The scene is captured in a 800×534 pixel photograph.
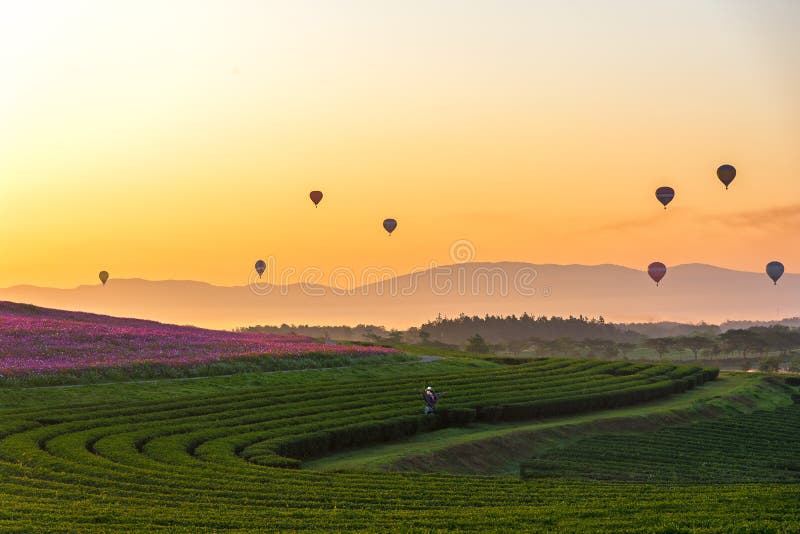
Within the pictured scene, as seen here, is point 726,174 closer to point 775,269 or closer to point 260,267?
point 775,269

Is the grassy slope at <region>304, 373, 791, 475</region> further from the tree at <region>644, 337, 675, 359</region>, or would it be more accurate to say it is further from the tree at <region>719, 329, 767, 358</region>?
the tree at <region>719, 329, 767, 358</region>

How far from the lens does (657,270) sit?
88.6m

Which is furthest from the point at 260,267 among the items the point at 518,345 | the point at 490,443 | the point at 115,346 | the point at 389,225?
the point at 518,345

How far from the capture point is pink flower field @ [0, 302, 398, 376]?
5612 centimetres

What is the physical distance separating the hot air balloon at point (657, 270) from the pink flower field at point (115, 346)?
28.2 metres

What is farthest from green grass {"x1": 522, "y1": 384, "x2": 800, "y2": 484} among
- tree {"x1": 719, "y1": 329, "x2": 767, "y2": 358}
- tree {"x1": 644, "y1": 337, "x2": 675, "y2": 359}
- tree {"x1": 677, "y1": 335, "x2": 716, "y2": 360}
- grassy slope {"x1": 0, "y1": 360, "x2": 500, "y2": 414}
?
tree {"x1": 719, "y1": 329, "x2": 767, "y2": 358}

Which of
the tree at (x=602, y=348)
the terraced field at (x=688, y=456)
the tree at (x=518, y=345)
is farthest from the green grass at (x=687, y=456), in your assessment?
the tree at (x=518, y=345)

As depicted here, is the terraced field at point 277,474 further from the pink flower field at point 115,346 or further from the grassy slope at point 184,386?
the pink flower field at point 115,346

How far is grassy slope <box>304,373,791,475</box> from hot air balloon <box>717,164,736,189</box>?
851 inches

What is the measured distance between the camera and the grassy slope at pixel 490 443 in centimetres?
3803

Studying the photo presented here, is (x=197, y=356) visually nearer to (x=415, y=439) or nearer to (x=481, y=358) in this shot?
(x=415, y=439)

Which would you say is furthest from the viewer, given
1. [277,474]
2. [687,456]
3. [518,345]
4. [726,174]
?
[518,345]

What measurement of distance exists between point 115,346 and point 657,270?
1994 inches

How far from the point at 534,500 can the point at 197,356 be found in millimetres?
39287
